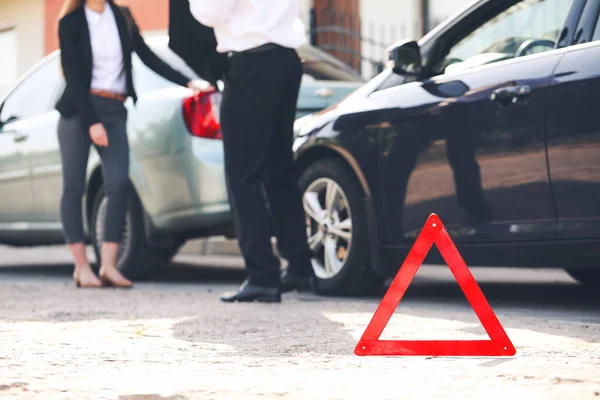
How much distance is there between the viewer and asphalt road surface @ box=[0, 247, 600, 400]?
10.6 feet

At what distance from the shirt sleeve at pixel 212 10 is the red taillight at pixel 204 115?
1.08 meters

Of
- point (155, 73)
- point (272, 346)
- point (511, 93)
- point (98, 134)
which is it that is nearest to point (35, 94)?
point (155, 73)

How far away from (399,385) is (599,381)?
52 centimetres

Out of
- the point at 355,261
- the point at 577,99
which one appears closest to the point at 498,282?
the point at 355,261

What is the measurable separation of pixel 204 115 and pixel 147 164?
22.3 inches

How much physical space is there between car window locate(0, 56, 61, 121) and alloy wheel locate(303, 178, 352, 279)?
2592mm

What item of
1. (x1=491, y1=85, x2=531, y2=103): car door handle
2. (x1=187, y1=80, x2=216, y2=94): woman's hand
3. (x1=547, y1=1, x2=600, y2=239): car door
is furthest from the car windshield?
(x1=547, y1=1, x2=600, y2=239): car door

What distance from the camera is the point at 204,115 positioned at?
269 inches

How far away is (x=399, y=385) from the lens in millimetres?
3268

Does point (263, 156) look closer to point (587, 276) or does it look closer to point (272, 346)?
point (272, 346)

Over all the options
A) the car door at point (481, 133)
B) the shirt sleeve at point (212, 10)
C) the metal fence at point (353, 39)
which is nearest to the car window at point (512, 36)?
the car door at point (481, 133)

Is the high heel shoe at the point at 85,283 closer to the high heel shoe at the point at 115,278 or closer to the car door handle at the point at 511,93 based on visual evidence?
the high heel shoe at the point at 115,278

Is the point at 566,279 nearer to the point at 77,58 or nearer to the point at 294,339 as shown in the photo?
the point at 77,58

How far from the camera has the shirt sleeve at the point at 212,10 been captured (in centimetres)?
568
